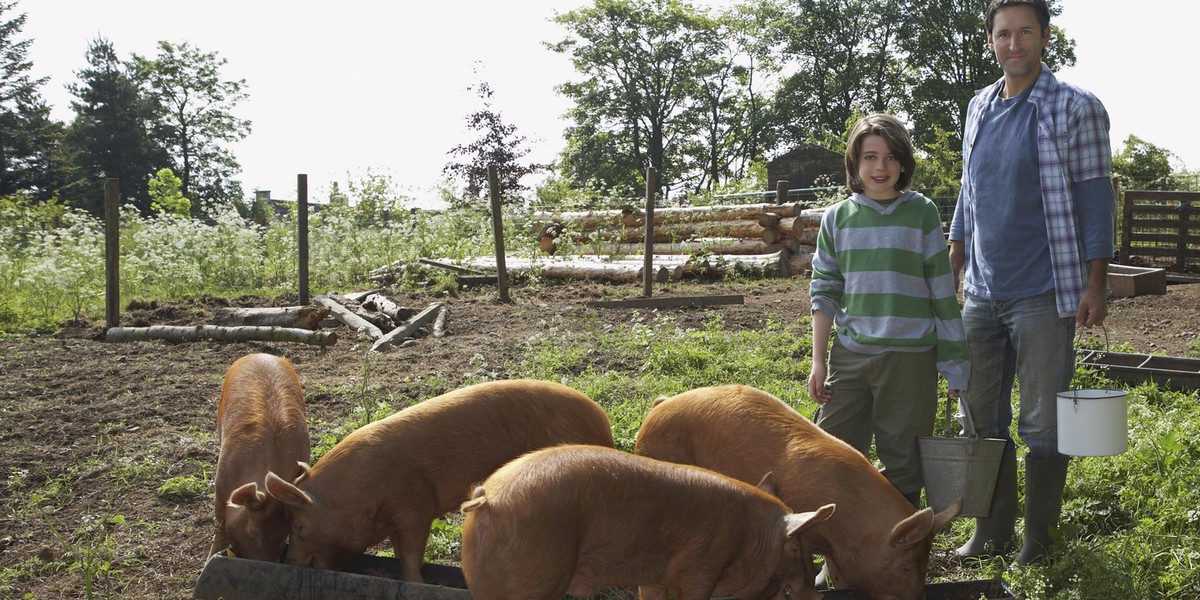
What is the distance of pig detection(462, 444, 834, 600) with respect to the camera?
2.55 m

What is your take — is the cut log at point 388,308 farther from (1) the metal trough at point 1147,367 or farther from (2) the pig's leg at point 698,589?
(2) the pig's leg at point 698,589

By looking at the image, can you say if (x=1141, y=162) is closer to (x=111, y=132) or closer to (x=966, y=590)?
(x=966, y=590)

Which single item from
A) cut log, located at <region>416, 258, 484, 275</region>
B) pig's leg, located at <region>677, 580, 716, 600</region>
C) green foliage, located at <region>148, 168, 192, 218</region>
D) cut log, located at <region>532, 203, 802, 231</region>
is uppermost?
green foliage, located at <region>148, 168, 192, 218</region>

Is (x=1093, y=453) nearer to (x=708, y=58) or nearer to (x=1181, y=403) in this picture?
(x=1181, y=403)

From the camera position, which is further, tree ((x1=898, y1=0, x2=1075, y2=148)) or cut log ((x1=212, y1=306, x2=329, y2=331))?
tree ((x1=898, y1=0, x2=1075, y2=148))

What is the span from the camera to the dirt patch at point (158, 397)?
4141 mm

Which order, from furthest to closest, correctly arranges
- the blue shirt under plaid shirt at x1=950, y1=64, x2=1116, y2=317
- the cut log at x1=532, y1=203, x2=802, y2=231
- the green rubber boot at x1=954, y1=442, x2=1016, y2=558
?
1. the cut log at x1=532, y1=203, x2=802, y2=231
2. the green rubber boot at x1=954, y1=442, x2=1016, y2=558
3. the blue shirt under plaid shirt at x1=950, y1=64, x2=1116, y2=317

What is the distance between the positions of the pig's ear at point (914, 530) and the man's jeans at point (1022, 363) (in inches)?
43.6

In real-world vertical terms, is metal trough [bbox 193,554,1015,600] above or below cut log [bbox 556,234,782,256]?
below

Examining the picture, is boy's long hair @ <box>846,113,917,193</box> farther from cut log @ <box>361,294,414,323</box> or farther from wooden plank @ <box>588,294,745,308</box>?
cut log @ <box>361,294,414,323</box>

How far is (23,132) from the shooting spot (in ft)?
142

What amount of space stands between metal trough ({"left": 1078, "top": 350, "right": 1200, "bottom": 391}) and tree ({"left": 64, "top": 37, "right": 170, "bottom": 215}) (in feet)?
159

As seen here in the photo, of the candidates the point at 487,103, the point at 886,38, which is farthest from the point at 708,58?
the point at 487,103

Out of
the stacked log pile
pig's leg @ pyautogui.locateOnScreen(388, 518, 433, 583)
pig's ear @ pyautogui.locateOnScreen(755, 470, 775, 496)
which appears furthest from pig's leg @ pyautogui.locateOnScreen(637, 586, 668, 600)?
the stacked log pile
